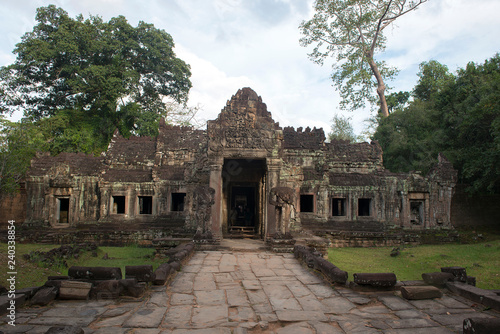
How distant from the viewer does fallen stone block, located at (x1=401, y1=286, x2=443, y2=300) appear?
17.9 feet

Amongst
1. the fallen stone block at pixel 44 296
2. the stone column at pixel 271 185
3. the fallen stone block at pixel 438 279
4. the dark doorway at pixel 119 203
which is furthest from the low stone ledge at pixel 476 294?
the dark doorway at pixel 119 203

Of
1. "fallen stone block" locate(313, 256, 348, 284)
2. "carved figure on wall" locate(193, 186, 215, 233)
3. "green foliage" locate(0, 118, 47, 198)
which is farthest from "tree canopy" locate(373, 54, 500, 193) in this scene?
"green foliage" locate(0, 118, 47, 198)

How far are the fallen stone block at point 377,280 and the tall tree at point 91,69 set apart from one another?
24.7 m

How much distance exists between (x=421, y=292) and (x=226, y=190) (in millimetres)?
9426

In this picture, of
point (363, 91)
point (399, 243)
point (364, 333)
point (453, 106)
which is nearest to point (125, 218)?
point (399, 243)

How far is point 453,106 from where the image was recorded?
1952 cm

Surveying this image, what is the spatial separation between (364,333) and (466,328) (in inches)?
43.4

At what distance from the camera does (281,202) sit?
1072 centimetres

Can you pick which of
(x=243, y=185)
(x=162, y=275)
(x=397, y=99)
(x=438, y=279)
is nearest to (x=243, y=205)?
(x=243, y=185)

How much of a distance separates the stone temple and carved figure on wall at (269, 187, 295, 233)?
225cm

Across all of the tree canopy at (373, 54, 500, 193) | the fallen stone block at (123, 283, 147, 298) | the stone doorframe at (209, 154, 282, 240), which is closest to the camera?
the fallen stone block at (123, 283, 147, 298)

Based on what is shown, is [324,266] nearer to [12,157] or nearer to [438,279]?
[438,279]

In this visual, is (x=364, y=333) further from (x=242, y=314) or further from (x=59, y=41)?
(x=59, y=41)

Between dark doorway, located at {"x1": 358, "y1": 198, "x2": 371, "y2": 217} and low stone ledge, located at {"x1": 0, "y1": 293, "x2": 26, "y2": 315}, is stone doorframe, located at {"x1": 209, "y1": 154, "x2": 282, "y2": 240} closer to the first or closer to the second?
low stone ledge, located at {"x1": 0, "y1": 293, "x2": 26, "y2": 315}
